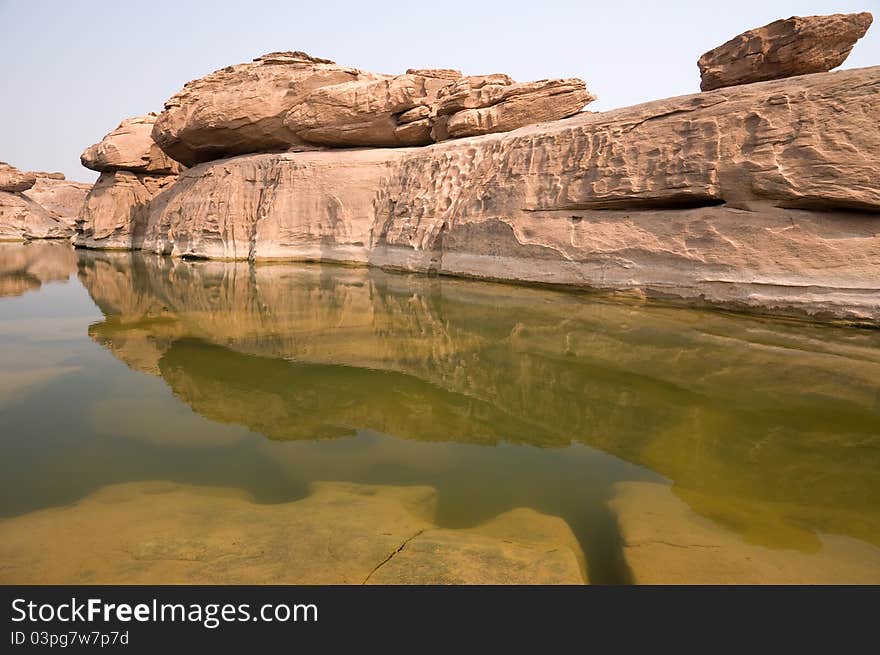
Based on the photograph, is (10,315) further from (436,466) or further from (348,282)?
(436,466)

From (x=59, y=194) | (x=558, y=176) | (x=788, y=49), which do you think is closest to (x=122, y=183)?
(x=558, y=176)

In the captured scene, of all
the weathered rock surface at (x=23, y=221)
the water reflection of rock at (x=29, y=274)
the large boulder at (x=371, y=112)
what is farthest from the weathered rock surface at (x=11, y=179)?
the large boulder at (x=371, y=112)

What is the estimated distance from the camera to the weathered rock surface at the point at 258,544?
174cm

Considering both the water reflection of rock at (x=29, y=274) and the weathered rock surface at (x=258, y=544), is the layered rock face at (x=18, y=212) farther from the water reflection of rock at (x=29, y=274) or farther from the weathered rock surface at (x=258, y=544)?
the weathered rock surface at (x=258, y=544)

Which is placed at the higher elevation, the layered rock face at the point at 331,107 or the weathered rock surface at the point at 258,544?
the layered rock face at the point at 331,107

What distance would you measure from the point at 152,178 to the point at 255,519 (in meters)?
26.5

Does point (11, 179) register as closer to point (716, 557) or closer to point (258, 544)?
point (258, 544)

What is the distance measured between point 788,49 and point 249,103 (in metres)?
14.3

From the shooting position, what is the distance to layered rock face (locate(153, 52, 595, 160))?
1345 centimetres

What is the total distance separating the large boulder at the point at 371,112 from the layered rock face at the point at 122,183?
10811 mm

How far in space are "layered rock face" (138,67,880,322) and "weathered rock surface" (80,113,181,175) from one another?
14637mm

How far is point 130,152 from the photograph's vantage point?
22.9 m

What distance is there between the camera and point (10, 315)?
7.16m

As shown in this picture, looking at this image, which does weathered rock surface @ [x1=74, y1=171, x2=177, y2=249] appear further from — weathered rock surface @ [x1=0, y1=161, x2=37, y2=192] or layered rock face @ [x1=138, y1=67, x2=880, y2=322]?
layered rock face @ [x1=138, y1=67, x2=880, y2=322]
